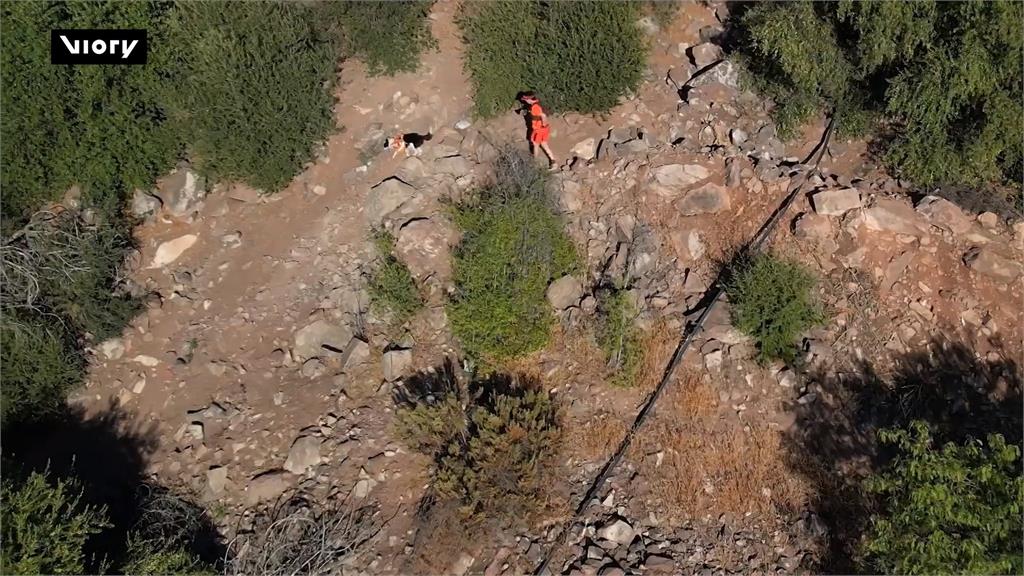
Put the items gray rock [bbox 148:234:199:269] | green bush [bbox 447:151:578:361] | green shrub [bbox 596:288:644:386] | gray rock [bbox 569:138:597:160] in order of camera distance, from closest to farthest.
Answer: green shrub [bbox 596:288:644:386] < green bush [bbox 447:151:578:361] < gray rock [bbox 148:234:199:269] < gray rock [bbox 569:138:597:160]

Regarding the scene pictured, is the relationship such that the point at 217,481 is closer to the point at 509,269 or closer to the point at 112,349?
the point at 112,349

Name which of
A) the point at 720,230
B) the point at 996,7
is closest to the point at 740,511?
the point at 720,230

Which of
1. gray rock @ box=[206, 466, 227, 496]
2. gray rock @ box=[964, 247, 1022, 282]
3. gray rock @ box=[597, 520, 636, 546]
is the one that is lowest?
gray rock @ box=[206, 466, 227, 496]

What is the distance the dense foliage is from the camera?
9031 millimetres

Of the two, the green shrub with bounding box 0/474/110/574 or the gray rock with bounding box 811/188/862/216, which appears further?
the gray rock with bounding box 811/188/862/216

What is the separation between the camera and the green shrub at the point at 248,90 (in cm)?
1107

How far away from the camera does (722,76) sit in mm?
11906

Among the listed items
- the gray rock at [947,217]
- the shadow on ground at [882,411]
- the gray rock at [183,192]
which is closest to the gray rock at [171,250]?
the gray rock at [183,192]

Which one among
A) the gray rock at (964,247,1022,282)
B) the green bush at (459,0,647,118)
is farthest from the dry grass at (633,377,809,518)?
the green bush at (459,0,647,118)

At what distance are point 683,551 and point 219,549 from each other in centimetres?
550

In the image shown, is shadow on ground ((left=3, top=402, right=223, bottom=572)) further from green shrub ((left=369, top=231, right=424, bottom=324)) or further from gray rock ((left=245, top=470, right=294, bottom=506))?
green shrub ((left=369, top=231, right=424, bottom=324))

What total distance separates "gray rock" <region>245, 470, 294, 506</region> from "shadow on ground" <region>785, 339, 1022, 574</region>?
631cm

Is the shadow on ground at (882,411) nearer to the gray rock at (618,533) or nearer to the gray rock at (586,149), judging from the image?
the gray rock at (618,533)

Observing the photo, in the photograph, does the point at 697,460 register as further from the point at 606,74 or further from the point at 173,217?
the point at 173,217
